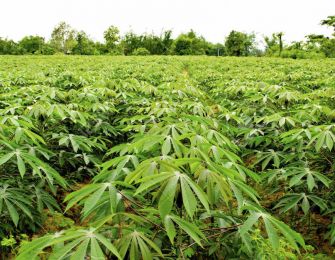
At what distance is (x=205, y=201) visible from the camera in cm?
112

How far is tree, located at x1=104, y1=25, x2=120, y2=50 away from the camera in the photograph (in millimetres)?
37781

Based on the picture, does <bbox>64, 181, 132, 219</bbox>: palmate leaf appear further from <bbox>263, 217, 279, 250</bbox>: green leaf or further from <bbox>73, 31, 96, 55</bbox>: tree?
<bbox>73, 31, 96, 55</bbox>: tree

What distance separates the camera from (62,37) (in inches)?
1634

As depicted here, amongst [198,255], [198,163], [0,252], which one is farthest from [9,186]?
[198,163]

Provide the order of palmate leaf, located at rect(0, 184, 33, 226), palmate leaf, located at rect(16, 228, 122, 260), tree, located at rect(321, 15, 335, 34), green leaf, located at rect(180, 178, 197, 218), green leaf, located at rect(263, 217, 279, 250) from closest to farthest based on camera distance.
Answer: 1. palmate leaf, located at rect(16, 228, 122, 260)
2. green leaf, located at rect(180, 178, 197, 218)
3. green leaf, located at rect(263, 217, 279, 250)
4. palmate leaf, located at rect(0, 184, 33, 226)
5. tree, located at rect(321, 15, 335, 34)

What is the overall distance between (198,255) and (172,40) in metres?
42.5

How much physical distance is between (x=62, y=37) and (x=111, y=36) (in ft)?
25.5

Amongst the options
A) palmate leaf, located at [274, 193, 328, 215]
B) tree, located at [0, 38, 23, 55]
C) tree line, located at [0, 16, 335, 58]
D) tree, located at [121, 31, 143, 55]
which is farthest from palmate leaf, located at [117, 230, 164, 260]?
tree, located at [121, 31, 143, 55]

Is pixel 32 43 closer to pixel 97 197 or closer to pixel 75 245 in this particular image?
pixel 97 197

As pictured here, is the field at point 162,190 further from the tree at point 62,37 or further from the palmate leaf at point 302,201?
the tree at point 62,37

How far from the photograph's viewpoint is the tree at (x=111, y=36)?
37781 mm

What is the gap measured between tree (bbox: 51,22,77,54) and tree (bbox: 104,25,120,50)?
534 centimetres

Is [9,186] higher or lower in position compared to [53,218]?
higher

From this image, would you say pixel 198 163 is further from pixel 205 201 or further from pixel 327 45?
pixel 327 45
